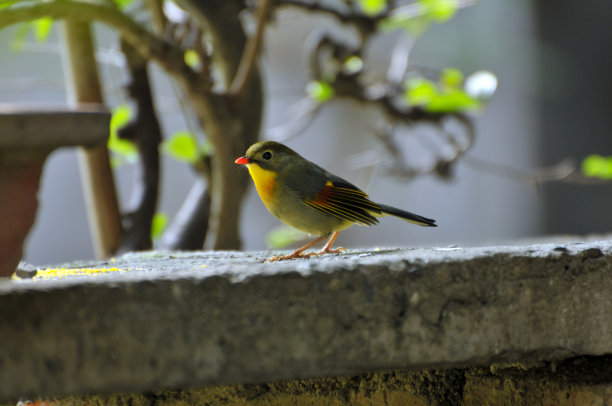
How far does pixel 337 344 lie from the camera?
133 cm

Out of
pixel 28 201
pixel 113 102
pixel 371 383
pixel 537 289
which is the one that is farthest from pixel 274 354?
pixel 113 102

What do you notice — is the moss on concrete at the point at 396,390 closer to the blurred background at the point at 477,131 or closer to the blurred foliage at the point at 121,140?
the blurred foliage at the point at 121,140

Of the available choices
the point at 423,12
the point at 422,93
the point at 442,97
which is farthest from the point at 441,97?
the point at 423,12

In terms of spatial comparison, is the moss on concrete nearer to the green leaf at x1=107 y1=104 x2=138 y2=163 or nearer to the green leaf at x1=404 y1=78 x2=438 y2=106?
the green leaf at x1=107 y1=104 x2=138 y2=163

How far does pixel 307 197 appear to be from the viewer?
86.7 inches

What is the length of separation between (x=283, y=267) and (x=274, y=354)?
0.17 meters

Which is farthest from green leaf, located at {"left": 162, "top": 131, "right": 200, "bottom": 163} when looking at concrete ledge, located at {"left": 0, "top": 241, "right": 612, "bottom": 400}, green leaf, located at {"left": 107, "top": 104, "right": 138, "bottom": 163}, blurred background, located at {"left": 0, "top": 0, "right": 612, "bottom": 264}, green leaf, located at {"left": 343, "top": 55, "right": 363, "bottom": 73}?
blurred background, located at {"left": 0, "top": 0, "right": 612, "bottom": 264}

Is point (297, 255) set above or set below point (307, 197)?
below

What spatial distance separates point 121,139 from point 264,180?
5.08 ft

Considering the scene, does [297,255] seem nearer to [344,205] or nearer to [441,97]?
[344,205]

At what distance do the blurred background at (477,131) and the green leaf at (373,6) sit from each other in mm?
2803

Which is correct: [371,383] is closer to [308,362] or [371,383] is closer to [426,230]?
[308,362]

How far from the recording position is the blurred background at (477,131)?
679 cm

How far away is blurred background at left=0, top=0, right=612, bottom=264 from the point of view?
6.79m
